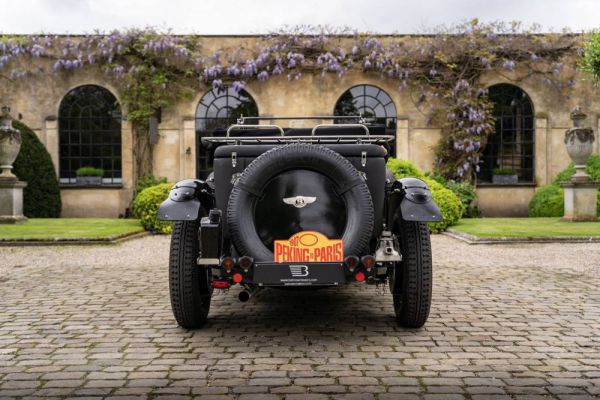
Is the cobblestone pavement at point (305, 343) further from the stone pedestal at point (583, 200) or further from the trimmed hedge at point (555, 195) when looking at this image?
the trimmed hedge at point (555, 195)

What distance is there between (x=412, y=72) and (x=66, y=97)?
962cm

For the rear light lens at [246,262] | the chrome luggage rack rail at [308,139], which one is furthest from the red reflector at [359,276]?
the chrome luggage rack rail at [308,139]

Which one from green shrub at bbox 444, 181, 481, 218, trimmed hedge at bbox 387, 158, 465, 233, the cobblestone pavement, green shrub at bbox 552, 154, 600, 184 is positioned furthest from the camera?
green shrub at bbox 444, 181, 481, 218

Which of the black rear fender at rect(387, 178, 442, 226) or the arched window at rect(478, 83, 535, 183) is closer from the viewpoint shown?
the black rear fender at rect(387, 178, 442, 226)

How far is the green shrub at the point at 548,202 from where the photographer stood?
49.8 ft

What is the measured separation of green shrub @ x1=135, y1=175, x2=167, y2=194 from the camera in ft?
53.0

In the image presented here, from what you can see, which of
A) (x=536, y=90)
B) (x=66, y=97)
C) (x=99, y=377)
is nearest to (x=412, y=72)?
(x=536, y=90)

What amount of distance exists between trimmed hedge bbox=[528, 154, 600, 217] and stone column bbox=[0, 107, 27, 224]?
12.4m

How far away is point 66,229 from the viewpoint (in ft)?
39.9

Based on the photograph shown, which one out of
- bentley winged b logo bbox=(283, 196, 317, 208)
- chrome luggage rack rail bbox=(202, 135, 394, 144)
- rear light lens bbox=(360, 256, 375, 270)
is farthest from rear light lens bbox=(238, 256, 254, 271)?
chrome luggage rack rail bbox=(202, 135, 394, 144)

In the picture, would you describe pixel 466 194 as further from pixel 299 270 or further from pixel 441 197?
pixel 299 270

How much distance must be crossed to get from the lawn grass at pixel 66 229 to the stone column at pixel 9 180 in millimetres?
389

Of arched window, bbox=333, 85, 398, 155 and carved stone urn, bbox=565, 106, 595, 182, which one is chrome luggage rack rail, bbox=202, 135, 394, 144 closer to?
carved stone urn, bbox=565, 106, 595, 182

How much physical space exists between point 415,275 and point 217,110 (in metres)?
13.6
